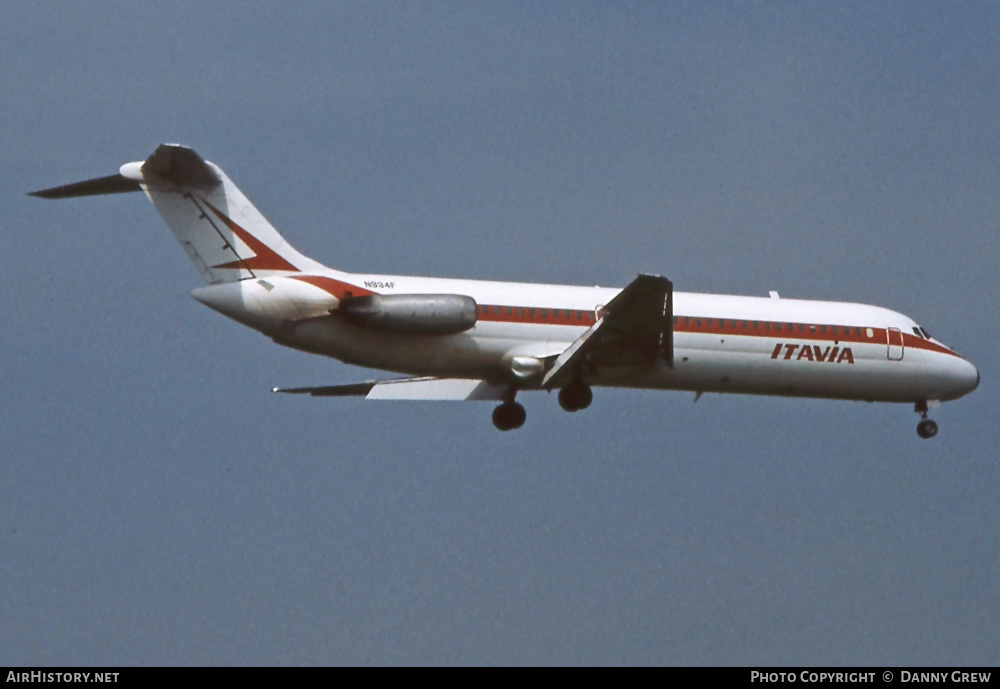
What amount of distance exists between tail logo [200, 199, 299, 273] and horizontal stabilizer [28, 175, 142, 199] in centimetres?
143

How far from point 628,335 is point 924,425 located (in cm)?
883

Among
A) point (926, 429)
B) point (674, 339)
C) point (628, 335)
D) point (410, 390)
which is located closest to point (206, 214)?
point (410, 390)

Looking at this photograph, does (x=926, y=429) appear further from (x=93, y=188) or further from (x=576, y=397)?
(x=93, y=188)

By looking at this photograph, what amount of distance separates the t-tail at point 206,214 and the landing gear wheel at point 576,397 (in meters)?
6.10

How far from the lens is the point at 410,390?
36.1 metres

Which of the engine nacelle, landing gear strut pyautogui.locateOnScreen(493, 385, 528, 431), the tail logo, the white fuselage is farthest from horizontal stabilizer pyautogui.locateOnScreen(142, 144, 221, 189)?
landing gear strut pyautogui.locateOnScreen(493, 385, 528, 431)

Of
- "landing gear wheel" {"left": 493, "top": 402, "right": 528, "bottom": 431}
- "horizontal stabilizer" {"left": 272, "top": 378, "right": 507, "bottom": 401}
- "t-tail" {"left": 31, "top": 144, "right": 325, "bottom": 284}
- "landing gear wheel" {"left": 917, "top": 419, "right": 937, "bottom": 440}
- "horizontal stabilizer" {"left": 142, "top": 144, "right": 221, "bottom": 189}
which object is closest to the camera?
"horizontal stabilizer" {"left": 142, "top": 144, "right": 221, "bottom": 189}

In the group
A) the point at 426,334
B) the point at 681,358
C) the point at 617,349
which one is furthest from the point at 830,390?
the point at 426,334

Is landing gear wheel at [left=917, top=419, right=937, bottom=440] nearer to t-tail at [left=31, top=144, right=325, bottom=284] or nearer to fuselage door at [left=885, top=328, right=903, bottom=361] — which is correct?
fuselage door at [left=885, top=328, right=903, bottom=361]

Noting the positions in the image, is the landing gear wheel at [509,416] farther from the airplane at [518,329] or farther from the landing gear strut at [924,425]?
the landing gear strut at [924,425]

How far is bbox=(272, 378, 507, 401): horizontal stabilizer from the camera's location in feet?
117

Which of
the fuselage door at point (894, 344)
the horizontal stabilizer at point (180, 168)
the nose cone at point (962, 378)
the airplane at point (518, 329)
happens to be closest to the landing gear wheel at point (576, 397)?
the airplane at point (518, 329)

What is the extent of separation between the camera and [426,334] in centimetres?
3112

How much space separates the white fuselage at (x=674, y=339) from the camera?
3070cm
